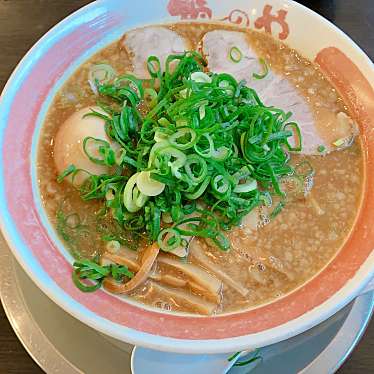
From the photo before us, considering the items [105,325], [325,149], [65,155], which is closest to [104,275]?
[105,325]

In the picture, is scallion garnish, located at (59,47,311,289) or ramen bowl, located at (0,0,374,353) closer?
ramen bowl, located at (0,0,374,353)

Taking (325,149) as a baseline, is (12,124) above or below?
below

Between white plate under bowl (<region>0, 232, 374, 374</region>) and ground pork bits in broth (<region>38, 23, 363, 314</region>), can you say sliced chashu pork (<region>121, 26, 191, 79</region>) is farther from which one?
white plate under bowl (<region>0, 232, 374, 374</region>)

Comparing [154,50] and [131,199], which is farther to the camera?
[154,50]

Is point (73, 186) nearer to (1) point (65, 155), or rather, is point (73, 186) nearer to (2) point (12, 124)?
(1) point (65, 155)

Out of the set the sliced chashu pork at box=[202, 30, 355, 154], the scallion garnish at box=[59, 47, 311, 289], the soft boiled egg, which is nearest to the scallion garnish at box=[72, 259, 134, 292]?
the scallion garnish at box=[59, 47, 311, 289]

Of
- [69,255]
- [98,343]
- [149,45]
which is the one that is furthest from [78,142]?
[98,343]

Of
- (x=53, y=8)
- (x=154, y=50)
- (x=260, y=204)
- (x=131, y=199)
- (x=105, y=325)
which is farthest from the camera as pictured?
(x=53, y=8)
